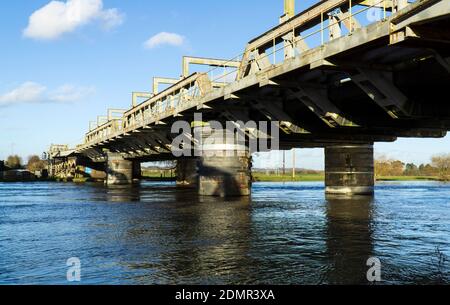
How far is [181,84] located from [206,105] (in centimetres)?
798

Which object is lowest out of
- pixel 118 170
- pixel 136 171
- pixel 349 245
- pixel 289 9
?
pixel 349 245

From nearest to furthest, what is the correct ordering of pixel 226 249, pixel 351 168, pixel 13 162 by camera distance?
pixel 226 249
pixel 351 168
pixel 13 162

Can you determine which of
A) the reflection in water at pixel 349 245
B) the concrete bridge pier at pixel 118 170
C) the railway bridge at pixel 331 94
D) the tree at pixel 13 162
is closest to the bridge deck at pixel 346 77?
the railway bridge at pixel 331 94

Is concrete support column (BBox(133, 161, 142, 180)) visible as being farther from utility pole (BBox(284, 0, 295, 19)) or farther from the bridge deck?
utility pole (BBox(284, 0, 295, 19))

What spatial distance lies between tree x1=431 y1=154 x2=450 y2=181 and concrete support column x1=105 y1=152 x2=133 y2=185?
306 feet

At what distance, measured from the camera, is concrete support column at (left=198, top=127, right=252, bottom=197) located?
42.7 meters

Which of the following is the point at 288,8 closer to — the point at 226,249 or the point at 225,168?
the point at 226,249

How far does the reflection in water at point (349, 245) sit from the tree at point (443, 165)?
12280cm

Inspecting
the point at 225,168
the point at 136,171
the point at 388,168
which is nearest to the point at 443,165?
the point at 388,168

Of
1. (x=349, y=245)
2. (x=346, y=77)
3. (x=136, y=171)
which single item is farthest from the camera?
(x=136, y=171)

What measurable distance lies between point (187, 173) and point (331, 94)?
6125 cm

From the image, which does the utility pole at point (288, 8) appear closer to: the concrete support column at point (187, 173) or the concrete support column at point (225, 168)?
the concrete support column at point (225, 168)

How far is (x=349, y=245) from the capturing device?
1678 cm
